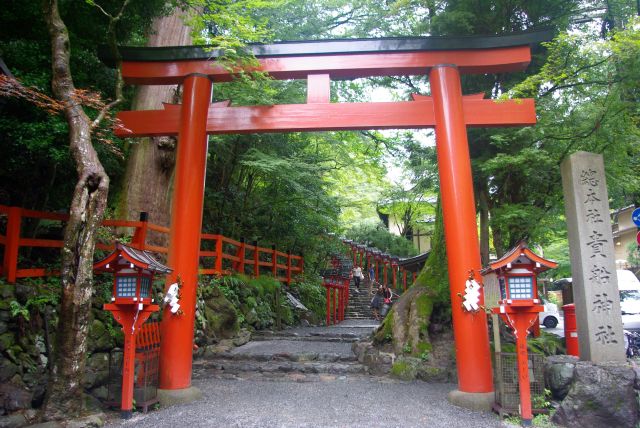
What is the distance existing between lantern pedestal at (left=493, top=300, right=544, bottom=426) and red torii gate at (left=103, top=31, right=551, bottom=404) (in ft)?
3.13

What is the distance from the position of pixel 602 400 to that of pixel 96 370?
263 inches

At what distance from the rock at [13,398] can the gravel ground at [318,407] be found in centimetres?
106

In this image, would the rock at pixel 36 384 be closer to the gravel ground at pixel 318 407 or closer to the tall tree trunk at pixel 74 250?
the tall tree trunk at pixel 74 250

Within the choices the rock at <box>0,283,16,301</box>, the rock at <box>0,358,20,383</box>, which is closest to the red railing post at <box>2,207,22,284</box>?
the rock at <box>0,283,16,301</box>

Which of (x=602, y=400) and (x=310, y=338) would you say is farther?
(x=310, y=338)

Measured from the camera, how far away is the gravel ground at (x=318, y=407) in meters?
5.26

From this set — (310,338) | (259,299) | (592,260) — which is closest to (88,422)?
(592,260)

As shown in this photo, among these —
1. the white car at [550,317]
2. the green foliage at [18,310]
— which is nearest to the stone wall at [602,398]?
the green foliage at [18,310]

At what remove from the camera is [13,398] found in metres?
5.09

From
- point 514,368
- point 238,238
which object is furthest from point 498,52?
point 238,238

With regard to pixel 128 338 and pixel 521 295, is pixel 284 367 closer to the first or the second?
pixel 128 338

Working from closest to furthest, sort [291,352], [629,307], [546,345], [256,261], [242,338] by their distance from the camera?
[546,345] < [291,352] < [242,338] < [629,307] < [256,261]

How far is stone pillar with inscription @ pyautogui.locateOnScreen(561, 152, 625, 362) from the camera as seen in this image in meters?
5.63

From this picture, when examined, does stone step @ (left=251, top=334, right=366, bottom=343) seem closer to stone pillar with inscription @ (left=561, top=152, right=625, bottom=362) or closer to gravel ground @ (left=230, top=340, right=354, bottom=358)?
gravel ground @ (left=230, top=340, right=354, bottom=358)
